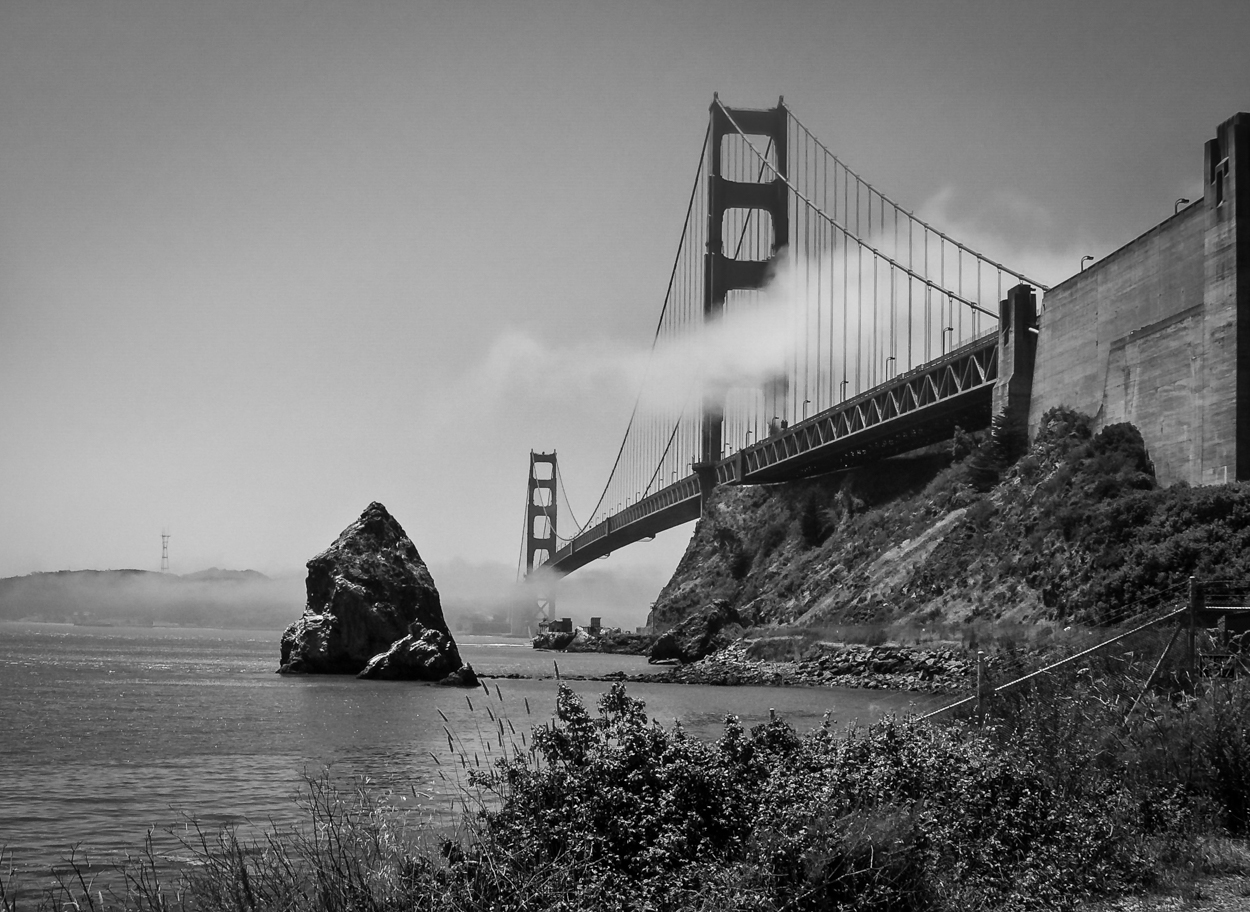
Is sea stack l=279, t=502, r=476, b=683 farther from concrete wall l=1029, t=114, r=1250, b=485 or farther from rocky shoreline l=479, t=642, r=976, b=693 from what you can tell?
concrete wall l=1029, t=114, r=1250, b=485

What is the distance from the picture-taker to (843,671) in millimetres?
46562

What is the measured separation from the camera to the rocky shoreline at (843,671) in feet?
131

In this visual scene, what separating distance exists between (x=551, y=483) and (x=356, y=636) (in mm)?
101004

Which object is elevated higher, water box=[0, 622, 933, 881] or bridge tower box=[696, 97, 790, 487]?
bridge tower box=[696, 97, 790, 487]

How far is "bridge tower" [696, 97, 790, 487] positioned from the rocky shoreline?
38.7 meters

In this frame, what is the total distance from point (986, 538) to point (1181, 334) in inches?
522

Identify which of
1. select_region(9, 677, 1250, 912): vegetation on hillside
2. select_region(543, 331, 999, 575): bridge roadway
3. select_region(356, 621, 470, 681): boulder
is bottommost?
select_region(356, 621, 470, 681): boulder

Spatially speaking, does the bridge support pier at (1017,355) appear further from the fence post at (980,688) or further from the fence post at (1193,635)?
the fence post at (980,688)

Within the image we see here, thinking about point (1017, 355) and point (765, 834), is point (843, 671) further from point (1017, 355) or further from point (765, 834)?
point (765, 834)

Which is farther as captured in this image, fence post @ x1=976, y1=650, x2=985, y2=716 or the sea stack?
the sea stack

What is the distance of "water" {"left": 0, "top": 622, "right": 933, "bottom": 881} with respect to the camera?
1512 cm

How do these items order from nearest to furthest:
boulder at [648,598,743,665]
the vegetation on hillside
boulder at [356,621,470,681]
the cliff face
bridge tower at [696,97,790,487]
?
the vegetation on hillside
the cliff face
boulder at [356,621,470,681]
boulder at [648,598,743,665]
bridge tower at [696,97,790,487]

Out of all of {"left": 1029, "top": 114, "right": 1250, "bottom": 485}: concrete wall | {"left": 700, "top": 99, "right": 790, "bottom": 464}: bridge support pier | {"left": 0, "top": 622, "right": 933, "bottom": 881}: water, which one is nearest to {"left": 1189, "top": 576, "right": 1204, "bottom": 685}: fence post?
{"left": 0, "top": 622, "right": 933, "bottom": 881}: water

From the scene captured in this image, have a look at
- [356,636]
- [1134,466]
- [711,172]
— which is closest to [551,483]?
[711,172]
